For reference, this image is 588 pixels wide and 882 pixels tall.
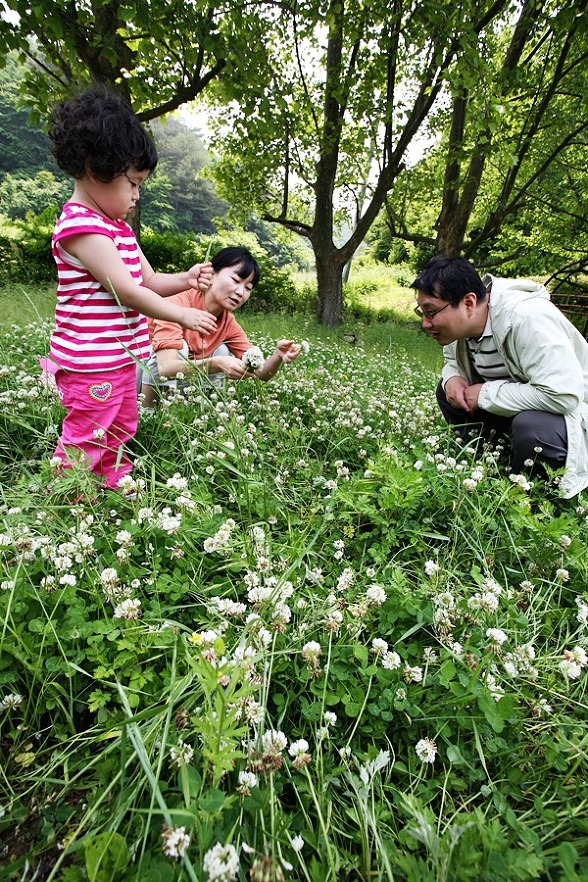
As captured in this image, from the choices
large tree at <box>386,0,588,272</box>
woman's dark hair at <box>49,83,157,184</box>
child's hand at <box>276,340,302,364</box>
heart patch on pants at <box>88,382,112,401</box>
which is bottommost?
heart patch on pants at <box>88,382,112,401</box>

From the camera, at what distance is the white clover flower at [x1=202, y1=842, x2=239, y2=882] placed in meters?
0.71

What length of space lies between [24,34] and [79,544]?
5996 mm

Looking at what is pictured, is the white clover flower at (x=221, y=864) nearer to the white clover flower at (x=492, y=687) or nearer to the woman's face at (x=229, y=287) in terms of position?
the white clover flower at (x=492, y=687)

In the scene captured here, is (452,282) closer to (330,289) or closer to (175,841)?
(175,841)

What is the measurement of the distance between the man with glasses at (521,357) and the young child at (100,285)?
1439 millimetres

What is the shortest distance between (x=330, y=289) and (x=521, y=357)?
7.68m

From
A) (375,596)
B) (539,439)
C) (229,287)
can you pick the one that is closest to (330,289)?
(229,287)

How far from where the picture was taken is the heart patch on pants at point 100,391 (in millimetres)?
2119

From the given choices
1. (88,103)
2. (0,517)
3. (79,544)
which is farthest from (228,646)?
(88,103)

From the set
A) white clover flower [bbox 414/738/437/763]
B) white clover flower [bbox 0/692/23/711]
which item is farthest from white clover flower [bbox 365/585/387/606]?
white clover flower [bbox 0/692/23/711]

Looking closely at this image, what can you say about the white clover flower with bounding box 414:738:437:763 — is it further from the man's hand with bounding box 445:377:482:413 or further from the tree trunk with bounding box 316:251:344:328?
the tree trunk with bounding box 316:251:344:328

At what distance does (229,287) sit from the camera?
3.04 m

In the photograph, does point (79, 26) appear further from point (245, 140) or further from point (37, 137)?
point (37, 137)

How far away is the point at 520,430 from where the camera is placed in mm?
2459
